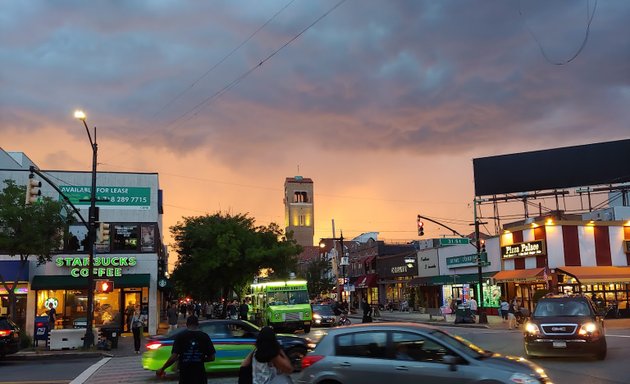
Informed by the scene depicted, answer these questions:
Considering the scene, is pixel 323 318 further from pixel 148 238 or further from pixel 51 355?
pixel 51 355

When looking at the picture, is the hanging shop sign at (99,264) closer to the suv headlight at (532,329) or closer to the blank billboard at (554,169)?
the suv headlight at (532,329)

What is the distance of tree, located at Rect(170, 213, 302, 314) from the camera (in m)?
45.3

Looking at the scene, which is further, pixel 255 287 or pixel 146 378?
pixel 255 287

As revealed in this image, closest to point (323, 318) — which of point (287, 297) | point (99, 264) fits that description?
point (287, 297)

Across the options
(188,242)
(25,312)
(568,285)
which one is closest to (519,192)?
(568,285)

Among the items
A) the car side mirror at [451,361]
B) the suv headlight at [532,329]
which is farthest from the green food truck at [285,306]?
the car side mirror at [451,361]

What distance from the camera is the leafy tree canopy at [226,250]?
45344 millimetres

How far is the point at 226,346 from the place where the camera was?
15164 millimetres

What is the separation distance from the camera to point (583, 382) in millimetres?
12398

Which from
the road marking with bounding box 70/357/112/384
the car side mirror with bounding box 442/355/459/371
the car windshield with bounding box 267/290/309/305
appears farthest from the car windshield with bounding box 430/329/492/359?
the car windshield with bounding box 267/290/309/305

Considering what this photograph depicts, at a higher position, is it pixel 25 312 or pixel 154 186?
pixel 154 186

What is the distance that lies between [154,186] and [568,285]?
27497 mm

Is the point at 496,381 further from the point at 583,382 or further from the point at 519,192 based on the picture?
the point at 519,192

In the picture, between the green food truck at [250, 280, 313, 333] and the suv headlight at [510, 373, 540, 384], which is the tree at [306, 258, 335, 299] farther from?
the suv headlight at [510, 373, 540, 384]
